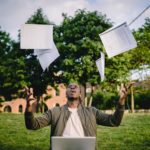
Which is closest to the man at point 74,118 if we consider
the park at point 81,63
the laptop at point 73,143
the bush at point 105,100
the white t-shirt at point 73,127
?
the white t-shirt at point 73,127

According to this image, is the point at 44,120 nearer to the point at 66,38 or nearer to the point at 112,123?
the point at 112,123

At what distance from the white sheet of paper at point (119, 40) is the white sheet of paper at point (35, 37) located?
0.95 m

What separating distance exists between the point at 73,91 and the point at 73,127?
0.48 meters

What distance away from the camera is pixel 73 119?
4957 millimetres

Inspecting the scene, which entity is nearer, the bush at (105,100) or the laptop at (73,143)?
the laptop at (73,143)

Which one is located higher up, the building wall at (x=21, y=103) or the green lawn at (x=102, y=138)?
the green lawn at (x=102, y=138)

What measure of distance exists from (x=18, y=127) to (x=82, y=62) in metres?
21.3

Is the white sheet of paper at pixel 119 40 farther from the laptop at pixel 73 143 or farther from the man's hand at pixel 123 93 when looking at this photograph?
the laptop at pixel 73 143

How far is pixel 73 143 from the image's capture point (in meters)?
3.92

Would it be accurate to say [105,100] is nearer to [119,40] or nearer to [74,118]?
[119,40]

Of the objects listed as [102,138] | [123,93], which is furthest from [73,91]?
[102,138]

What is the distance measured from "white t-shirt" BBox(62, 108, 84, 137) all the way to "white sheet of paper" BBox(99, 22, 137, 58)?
4.45 ft

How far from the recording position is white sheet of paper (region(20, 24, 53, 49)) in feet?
19.3

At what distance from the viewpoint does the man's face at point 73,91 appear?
16.0 feet
